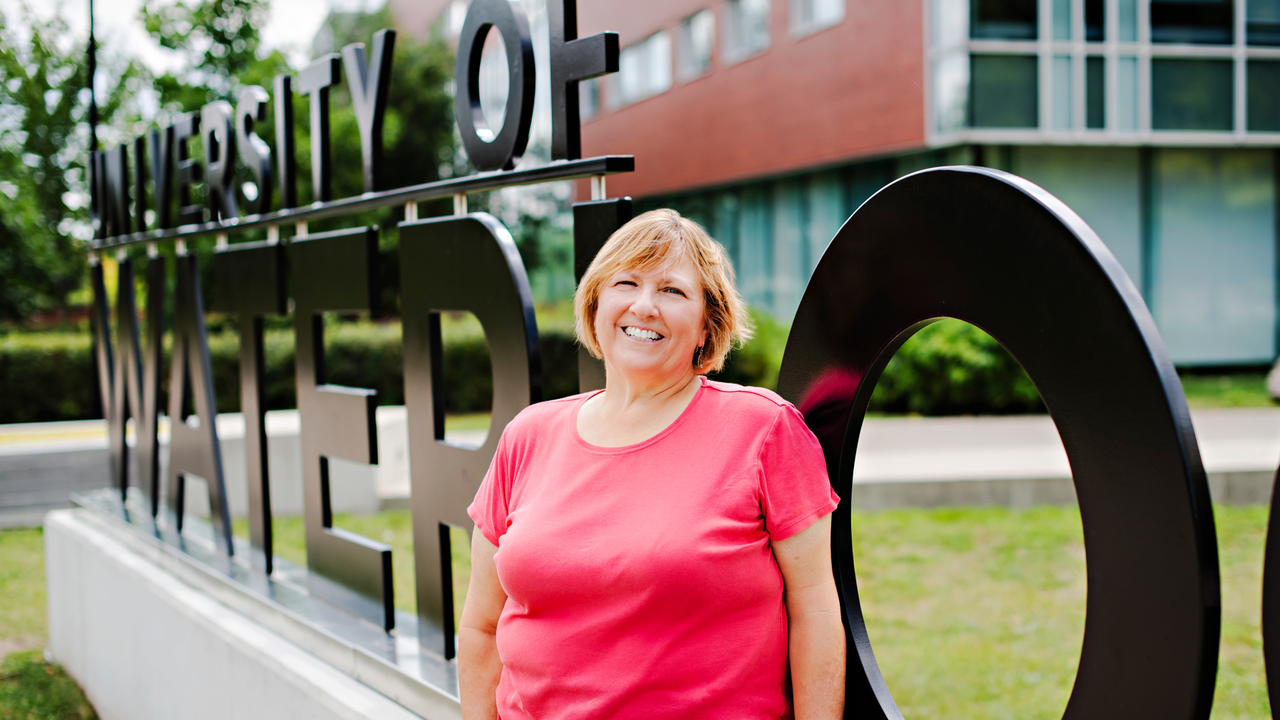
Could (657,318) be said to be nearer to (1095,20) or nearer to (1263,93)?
(1095,20)

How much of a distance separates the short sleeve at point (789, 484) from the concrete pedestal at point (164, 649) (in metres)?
1.48

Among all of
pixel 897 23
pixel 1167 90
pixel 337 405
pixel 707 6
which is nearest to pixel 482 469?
pixel 337 405

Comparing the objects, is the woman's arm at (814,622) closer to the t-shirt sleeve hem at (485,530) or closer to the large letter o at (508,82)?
the t-shirt sleeve hem at (485,530)

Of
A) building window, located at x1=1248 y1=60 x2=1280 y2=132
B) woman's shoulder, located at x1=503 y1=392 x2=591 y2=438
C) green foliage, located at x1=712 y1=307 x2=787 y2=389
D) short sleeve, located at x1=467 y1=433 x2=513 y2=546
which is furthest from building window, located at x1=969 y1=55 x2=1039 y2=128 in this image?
short sleeve, located at x1=467 y1=433 x2=513 y2=546

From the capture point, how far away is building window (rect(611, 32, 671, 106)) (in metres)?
18.9

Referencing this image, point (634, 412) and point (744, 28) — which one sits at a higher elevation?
point (744, 28)

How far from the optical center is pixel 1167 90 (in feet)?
45.5

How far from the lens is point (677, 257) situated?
6.71 feet

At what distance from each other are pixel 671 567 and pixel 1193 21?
1492 centimetres

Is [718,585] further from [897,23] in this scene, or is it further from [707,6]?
[707,6]

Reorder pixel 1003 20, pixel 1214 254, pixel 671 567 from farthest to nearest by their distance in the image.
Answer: pixel 1214 254 → pixel 1003 20 → pixel 671 567

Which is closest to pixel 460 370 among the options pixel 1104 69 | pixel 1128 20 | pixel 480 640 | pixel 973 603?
pixel 1104 69

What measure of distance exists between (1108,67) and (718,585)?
1425cm

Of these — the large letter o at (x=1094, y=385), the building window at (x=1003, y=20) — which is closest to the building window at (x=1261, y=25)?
the building window at (x=1003, y=20)
